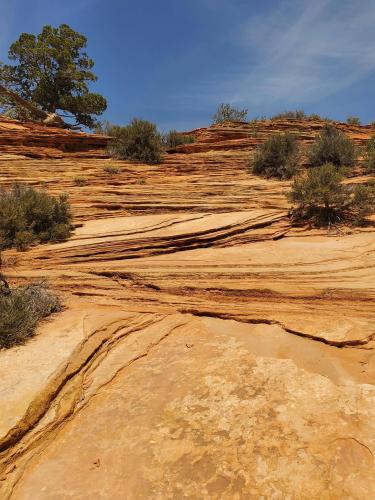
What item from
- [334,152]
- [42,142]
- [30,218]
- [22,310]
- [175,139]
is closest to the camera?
[22,310]

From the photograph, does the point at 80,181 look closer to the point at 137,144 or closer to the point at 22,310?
the point at 137,144

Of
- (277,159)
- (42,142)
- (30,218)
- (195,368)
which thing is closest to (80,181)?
(30,218)

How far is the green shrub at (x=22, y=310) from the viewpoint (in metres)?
4.75

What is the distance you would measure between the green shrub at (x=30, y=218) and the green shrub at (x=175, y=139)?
8901mm

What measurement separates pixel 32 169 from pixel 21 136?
261 centimetres

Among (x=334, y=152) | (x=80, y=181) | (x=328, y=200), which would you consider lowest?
(x=328, y=200)

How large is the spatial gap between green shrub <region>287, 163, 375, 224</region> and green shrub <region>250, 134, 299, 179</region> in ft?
9.20

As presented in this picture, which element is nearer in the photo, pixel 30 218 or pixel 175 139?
pixel 30 218

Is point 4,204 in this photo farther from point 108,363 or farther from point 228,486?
point 228,486

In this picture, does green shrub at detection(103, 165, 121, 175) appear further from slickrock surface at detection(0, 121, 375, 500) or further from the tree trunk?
the tree trunk

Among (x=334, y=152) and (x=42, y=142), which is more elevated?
(x=42, y=142)

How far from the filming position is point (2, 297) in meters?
5.36

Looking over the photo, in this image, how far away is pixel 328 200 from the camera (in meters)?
10.3

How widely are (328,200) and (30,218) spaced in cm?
767
